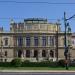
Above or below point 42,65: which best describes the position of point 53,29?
above

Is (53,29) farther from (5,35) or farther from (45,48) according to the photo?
(5,35)

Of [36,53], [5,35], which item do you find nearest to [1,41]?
[5,35]

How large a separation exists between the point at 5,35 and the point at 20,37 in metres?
5.47

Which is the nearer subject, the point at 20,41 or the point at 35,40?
the point at 20,41

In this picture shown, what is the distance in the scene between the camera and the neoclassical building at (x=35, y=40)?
133375mm

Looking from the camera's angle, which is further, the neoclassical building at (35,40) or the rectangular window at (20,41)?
the rectangular window at (20,41)

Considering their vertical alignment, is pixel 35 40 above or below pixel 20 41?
above

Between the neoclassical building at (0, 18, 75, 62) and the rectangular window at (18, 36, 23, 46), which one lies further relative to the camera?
the rectangular window at (18, 36, 23, 46)

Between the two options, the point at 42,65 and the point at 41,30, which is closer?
the point at 42,65

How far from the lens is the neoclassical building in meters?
133

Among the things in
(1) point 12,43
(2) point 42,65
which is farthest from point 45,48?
(2) point 42,65

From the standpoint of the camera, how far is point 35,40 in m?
134

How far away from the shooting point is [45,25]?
134875mm

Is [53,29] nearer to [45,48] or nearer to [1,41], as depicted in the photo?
[45,48]
